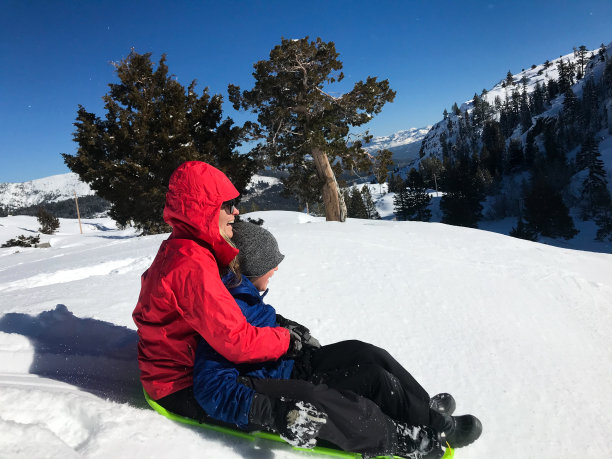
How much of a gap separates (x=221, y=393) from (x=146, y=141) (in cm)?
1639

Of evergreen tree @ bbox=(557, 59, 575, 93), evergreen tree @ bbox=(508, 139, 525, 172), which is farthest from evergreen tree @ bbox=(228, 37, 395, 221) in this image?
evergreen tree @ bbox=(557, 59, 575, 93)

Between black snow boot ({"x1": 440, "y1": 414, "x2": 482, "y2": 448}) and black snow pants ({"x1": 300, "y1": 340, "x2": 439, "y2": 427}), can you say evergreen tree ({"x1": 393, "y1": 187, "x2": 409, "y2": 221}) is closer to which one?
black snow boot ({"x1": 440, "y1": 414, "x2": 482, "y2": 448})

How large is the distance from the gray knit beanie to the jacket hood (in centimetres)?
40

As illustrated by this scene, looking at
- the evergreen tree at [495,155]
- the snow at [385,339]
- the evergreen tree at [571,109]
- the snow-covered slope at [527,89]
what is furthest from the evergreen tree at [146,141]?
the snow-covered slope at [527,89]

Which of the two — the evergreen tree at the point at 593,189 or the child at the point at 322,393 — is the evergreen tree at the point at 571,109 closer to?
the evergreen tree at the point at 593,189

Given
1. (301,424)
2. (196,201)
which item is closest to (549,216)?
(301,424)

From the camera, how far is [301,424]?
180cm

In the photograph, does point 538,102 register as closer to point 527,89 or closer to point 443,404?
point 527,89

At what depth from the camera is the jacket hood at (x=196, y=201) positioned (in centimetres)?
198

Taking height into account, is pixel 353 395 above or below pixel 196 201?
below

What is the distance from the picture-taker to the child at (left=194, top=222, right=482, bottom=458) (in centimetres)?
186

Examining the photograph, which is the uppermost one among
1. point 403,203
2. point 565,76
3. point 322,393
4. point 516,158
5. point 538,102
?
point 565,76

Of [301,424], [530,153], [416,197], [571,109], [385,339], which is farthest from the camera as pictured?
[571,109]

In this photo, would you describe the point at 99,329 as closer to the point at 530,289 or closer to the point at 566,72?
the point at 530,289
